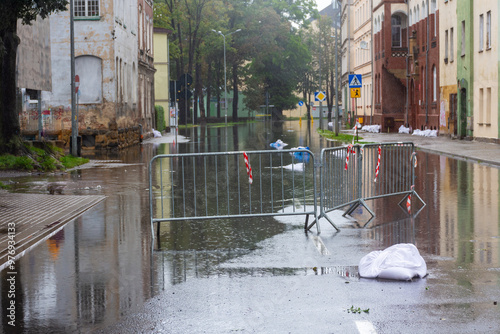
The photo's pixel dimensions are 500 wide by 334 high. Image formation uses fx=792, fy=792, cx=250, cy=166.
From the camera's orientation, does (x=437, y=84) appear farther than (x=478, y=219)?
Yes

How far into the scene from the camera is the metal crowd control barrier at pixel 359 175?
12383 mm

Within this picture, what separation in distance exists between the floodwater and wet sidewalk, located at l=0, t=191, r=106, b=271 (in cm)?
23

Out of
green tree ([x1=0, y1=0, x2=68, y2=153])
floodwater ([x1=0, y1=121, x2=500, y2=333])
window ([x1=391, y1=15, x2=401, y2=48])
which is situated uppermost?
window ([x1=391, y1=15, x2=401, y2=48])

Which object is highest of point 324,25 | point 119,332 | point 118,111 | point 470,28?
point 324,25

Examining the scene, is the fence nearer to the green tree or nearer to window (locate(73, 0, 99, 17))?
the green tree

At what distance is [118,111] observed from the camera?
3762 centimetres

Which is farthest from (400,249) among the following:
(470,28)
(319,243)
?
(470,28)

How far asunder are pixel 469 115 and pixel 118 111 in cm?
1718

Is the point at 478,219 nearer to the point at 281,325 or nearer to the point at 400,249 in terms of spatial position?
the point at 400,249

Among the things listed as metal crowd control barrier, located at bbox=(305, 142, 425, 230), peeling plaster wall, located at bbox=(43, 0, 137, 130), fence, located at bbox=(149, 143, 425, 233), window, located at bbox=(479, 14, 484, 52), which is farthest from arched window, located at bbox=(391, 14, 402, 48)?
metal crowd control barrier, located at bbox=(305, 142, 425, 230)

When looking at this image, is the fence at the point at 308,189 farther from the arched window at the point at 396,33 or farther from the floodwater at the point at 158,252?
the arched window at the point at 396,33

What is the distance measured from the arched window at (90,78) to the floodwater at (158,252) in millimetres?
21175

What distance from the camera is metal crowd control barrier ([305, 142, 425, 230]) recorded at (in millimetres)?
12383

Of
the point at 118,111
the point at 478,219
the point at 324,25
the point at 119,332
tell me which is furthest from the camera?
the point at 324,25
